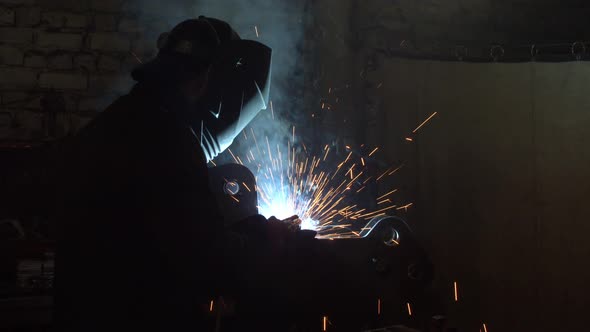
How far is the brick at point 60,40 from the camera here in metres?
3.44

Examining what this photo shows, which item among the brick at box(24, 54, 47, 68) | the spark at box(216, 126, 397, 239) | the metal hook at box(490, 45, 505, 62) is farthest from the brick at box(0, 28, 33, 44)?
the metal hook at box(490, 45, 505, 62)

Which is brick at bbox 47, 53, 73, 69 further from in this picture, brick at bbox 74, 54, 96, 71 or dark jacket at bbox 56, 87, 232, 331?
dark jacket at bbox 56, 87, 232, 331

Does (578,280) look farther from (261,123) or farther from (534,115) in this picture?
(261,123)

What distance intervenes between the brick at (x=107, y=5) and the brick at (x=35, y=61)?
19.8 inches

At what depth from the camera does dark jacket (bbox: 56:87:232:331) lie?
1.57 metres

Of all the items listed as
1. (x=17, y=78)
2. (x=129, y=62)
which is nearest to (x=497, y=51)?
(x=129, y=62)

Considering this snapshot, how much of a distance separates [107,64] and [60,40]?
37cm

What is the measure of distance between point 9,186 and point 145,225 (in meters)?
1.87

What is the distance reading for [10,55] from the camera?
339cm

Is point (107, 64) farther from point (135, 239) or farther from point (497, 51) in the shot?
point (497, 51)

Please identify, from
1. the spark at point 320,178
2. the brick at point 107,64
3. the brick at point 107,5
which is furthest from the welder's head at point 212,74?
the brick at point 107,5

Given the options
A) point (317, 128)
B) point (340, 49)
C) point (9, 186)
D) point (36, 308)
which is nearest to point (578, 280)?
point (317, 128)

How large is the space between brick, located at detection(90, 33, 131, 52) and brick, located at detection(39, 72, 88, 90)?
0.76 feet

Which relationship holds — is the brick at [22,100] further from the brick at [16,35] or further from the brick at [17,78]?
the brick at [16,35]
